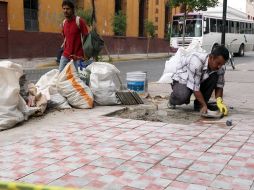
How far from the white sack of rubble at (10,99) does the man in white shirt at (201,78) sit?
222cm

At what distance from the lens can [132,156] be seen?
4.09m

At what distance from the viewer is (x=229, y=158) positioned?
4086 mm

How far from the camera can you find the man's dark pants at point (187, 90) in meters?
6.18

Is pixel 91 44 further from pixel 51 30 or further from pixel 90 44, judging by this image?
pixel 51 30

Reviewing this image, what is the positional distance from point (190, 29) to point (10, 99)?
1990cm

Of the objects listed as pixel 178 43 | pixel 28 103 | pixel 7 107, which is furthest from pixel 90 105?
pixel 178 43

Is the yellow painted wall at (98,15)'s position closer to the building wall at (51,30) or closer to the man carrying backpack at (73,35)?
the building wall at (51,30)

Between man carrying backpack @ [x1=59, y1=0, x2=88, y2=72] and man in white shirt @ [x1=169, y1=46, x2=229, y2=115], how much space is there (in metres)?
1.82

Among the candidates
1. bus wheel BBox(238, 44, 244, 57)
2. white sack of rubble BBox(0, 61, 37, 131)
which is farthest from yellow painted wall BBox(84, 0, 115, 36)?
white sack of rubble BBox(0, 61, 37, 131)

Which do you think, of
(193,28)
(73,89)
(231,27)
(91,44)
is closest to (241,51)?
(231,27)

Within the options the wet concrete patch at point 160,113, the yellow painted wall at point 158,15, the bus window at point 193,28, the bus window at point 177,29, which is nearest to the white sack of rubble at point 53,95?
the wet concrete patch at point 160,113

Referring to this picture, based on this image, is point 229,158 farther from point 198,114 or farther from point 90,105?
point 90,105

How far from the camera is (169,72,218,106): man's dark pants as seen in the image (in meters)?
6.18

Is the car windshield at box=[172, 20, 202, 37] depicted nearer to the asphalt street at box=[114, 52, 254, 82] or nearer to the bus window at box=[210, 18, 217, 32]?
the bus window at box=[210, 18, 217, 32]
